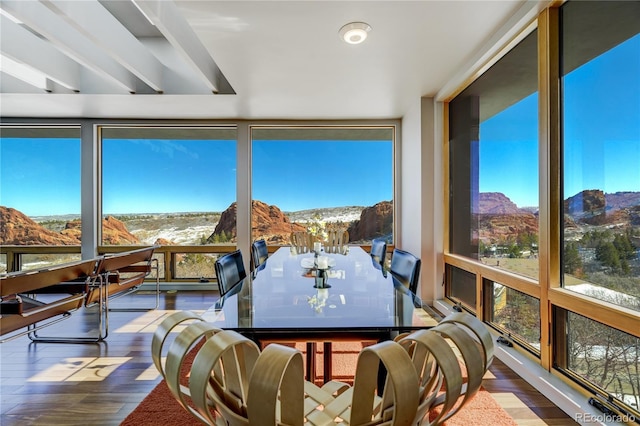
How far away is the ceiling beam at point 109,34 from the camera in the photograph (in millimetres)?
2057

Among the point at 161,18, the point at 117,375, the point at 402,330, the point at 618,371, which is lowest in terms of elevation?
the point at 117,375

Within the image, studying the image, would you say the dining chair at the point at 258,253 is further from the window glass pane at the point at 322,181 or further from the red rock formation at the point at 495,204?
the red rock formation at the point at 495,204

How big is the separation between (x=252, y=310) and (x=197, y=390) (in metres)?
0.96

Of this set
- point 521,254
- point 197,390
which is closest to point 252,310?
point 197,390

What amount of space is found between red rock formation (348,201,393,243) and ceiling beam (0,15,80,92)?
4012mm

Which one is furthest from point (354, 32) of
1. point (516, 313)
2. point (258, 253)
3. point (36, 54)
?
point (36, 54)

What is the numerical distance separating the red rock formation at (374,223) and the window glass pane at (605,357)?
9.66 feet

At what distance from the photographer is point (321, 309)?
146 cm

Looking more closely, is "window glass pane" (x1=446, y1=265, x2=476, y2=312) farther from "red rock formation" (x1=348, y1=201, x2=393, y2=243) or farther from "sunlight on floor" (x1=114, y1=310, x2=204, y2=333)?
"sunlight on floor" (x1=114, y1=310, x2=204, y2=333)

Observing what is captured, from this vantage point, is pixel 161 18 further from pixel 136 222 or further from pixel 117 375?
pixel 136 222

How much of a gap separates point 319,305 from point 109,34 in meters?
2.71

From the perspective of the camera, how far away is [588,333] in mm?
1778

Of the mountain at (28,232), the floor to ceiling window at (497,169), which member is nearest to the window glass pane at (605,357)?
the floor to ceiling window at (497,169)

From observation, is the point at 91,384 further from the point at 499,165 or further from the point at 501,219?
the point at 499,165
